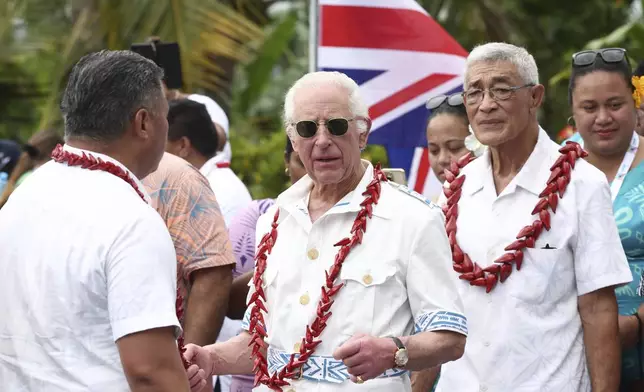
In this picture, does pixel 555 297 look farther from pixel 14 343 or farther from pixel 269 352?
pixel 14 343

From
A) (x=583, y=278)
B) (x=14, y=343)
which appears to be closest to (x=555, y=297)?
(x=583, y=278)

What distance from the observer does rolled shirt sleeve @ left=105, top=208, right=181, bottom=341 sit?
3.58 metres

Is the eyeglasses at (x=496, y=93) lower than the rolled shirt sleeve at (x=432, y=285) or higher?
higher

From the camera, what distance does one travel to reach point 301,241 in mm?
4516

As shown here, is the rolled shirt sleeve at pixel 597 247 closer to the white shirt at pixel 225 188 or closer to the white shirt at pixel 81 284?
the white shirt at pixel 81 284

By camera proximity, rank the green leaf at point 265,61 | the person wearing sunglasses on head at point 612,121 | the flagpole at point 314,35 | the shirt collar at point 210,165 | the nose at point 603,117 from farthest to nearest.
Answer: the green leaf at point 265,61, the flagpole at point 314,35, the shirt collar at point 210,165, the nose at point 603,117, the person wearing sunglasses on head at point 612,121

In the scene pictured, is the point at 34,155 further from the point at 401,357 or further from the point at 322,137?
the point at 401,357

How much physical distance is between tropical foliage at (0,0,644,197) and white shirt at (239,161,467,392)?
857 cm

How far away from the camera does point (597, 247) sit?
483cm

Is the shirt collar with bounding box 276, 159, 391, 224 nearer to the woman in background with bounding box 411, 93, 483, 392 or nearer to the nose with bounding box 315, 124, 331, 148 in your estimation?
the nose with bounding box 315, 124, 331, 148

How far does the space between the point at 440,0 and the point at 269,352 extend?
543 inches

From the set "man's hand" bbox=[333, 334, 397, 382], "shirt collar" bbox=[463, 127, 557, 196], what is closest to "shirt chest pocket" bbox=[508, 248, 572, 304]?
"shirt collar" bbox=[463, 127, 557, 196]

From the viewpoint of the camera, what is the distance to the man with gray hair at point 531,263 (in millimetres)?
4859

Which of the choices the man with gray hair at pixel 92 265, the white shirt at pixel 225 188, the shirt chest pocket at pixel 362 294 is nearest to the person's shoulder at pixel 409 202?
the shirt chest pocket at pixel 362 294
